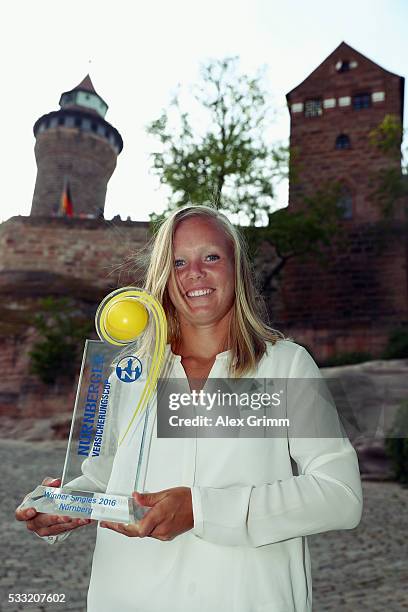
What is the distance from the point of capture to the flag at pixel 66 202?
31.9m

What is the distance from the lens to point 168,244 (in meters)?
1.51

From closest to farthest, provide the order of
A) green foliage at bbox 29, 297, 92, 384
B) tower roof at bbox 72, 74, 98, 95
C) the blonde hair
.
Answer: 1. the blonde hair
2. green foliage at bbox 29, 297, 92, 384
3. tower roof at bbox 72, 74, 98, 95

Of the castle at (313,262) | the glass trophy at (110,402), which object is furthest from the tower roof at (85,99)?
the glass trophy at (110,402)

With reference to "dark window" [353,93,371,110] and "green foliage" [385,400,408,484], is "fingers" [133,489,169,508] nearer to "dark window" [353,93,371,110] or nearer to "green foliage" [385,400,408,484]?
"green foliage" [385,400,408,484]

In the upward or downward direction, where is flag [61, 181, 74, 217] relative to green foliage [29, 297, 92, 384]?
upward

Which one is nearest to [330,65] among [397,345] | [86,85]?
[397,345]

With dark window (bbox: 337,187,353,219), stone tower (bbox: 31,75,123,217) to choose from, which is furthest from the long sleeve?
stone tower (bbox: 31,75,123,217)

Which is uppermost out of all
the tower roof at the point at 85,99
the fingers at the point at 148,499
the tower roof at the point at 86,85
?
the tower roof at the point at 86,85

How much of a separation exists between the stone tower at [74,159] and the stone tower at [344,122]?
15.3 metres

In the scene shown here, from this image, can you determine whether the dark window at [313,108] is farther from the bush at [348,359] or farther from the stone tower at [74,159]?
the stone tower at [74,159]

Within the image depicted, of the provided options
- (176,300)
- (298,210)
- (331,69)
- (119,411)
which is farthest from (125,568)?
(331,69)

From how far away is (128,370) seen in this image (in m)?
1.30

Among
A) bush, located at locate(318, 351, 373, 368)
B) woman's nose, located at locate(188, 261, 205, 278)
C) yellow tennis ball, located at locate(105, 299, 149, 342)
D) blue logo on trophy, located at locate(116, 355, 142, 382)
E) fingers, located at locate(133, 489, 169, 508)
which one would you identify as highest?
woman's nose, located at locate(188, 261, 205, 278)

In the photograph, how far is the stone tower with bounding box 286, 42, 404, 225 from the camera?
21281mm
